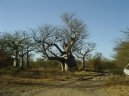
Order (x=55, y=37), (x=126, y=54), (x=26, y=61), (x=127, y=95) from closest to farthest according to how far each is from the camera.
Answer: (x=127, y=95) < (x=126, y=54) < (x=55, y=37) < (x=26, y=61)

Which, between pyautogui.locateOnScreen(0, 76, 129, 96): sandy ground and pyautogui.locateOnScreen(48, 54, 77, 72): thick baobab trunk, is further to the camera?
pyautogui.locateOnScreen(48, 54, 77, 72): thick baobab trunk

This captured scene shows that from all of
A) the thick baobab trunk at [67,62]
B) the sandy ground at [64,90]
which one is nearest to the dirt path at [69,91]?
the sandy ground at [64,90]

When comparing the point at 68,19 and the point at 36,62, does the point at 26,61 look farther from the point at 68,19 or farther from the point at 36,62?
the point at 68,19

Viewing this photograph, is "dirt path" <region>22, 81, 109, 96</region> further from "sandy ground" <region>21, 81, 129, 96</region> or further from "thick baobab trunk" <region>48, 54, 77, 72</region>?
"thick baobab trunk" <region>48, 54, 77, 72</region>

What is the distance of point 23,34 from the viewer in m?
67.2

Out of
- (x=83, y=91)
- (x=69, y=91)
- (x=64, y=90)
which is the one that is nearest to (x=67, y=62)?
(x=64, y=90)

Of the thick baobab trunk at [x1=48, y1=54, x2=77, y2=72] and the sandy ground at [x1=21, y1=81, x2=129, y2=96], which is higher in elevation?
the thick baobab trunk at [x1=48, y1=54, x2=77, y2=72]

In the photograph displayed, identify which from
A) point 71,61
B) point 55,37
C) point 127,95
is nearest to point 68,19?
point 55,37

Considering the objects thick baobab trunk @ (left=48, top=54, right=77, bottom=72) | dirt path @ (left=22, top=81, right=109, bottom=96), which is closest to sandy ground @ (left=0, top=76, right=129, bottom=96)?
dirt path @ (left=22, top=81, right=109, bottom=96)

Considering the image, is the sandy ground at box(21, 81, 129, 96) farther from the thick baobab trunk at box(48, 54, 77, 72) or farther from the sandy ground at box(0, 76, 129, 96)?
the thick baobab trunk at box(48, 54, 77, 72)

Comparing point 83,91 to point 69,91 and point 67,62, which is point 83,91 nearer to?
point 69,91

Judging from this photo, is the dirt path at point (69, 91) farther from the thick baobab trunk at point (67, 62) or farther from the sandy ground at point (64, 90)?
the thick baobab trunk at point (67, 62)

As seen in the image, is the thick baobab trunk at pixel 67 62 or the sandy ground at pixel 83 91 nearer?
the sandy ground at pixel 83 91

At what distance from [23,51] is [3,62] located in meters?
6.54
